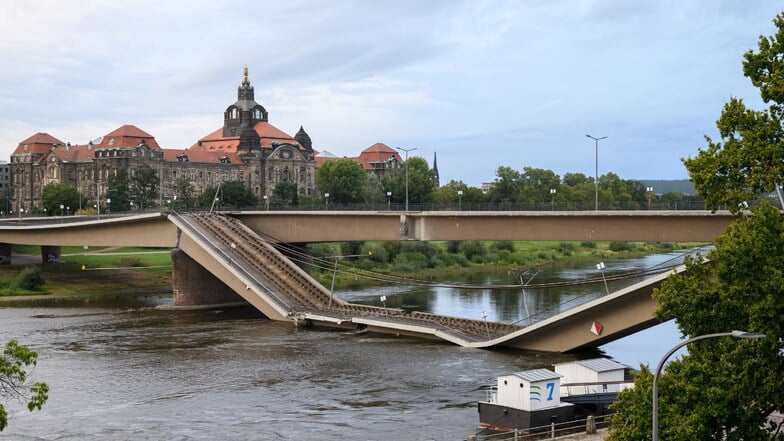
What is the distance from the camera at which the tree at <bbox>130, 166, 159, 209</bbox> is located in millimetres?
171250

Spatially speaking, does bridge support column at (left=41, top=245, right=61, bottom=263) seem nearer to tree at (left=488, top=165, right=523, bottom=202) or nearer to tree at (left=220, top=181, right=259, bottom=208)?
tree at (left=220, top=181, right=259, bottom=208)

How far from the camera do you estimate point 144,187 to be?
570 ft

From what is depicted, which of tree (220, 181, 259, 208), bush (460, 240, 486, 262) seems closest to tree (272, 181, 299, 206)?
tree (220, 181, 259, 208)

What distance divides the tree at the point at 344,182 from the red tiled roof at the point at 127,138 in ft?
109

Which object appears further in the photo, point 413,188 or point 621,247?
point 413,188

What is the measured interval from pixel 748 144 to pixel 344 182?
152m

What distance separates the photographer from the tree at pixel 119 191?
167750 mm

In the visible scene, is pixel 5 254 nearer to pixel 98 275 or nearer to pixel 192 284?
pixel 98 275

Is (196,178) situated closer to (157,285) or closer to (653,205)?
(157,285)

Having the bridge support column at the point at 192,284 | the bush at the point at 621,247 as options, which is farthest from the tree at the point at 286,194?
the bridge support column at the point at 192,284

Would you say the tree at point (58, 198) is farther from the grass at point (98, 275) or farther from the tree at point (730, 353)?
the tree at point (730, 353)

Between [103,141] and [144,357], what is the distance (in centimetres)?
14175

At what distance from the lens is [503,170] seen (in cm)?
16050

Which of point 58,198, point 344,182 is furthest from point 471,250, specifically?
point 58,198
